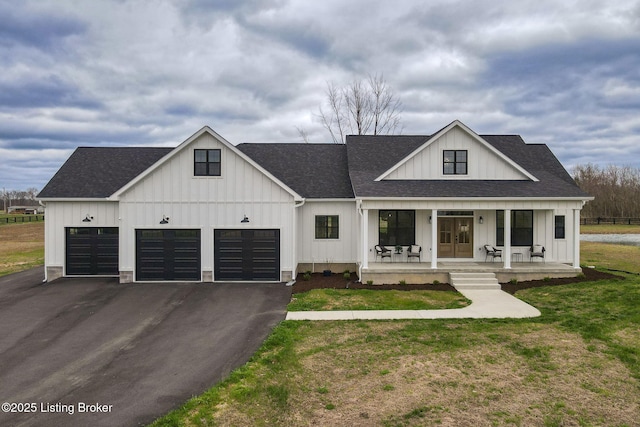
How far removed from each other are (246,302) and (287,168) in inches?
331

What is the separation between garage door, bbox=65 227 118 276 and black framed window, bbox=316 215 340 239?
28.7 ft

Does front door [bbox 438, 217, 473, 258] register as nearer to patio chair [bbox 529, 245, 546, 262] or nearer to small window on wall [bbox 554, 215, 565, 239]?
patio chair [bbox 529, 245, 546, 262]

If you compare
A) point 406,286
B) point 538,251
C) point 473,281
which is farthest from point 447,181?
point 406,286

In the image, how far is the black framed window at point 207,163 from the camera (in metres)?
15.6

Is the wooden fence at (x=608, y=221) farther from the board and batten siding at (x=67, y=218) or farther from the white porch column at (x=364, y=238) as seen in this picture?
the board and batten siding at (x=67, y=218)

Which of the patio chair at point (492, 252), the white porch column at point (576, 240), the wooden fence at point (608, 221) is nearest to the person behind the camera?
the white porch column at point (576, 240)

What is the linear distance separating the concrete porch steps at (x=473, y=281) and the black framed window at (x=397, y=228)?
2.76 metres

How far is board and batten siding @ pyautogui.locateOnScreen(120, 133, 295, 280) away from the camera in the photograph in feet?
51.2

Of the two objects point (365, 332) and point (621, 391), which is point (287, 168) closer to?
point (365, 332)

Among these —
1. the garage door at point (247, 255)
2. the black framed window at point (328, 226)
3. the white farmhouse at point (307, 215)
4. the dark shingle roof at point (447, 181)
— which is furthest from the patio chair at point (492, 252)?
the garage door at point (247, 255)

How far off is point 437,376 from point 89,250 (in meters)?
15.5

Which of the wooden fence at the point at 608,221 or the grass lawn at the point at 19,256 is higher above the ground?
the wooden fence at the point at 608,221

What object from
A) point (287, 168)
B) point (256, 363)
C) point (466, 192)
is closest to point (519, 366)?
point (256, 363)

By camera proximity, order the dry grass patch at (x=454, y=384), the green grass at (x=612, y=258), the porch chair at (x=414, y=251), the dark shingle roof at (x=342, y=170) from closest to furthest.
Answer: the dry grass patch at (x=454, y=384), the dark shingle roof at (x=342, y=170), the porch chair at (x=414, y=251), the green grass at (x=612, y=258)
